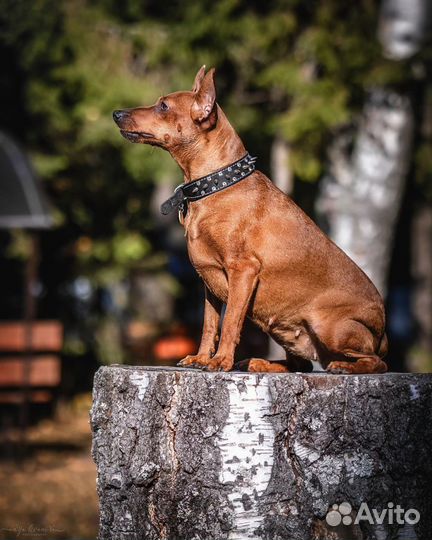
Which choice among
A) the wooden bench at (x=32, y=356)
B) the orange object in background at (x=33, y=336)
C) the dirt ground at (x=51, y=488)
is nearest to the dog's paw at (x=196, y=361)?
the dirt ground at (x=51, y=488)

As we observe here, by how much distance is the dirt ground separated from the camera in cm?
730

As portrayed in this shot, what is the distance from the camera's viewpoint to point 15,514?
25.5ft

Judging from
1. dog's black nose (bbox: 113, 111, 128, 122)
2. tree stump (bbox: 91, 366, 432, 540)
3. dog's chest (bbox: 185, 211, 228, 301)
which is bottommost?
tree stump (bbox: 91, 366, 432, 540)

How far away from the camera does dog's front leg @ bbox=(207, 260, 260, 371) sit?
449 cm

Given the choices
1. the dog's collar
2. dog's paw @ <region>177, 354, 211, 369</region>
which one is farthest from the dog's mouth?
dog's paw @ <region>177, 354, 211, 369</region>

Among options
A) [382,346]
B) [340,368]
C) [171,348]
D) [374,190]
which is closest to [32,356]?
[171,348]

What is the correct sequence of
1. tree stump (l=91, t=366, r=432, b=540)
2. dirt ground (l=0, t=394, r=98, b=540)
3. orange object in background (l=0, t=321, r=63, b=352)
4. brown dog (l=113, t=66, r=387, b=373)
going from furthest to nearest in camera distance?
orange object in background (l=0, t=321, r=63, b=352), dirt ground (l=0, t=394, r=98, b=540), brown dog (l=113, t=66, r=387, b=373), tree stump (l=91, t=366, r=432, b=540)

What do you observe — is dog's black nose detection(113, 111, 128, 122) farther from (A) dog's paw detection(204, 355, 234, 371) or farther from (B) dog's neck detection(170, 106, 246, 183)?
(A) dog's paw detection(204, 355, 234, 371)

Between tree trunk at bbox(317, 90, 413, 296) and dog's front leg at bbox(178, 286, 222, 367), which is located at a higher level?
tree trunk at bbox(317, 90, 413, 296)

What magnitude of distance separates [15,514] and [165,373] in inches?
160

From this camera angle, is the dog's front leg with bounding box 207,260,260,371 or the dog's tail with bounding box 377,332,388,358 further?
the dog's tail with bounding box 377,332,388,358

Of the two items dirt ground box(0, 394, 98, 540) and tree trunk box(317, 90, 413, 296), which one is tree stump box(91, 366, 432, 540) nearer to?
dirt ground box(0, 394, 98, 540)

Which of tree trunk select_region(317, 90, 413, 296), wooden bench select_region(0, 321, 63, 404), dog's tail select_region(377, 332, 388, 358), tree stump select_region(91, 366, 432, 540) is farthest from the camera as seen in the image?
wooden bench select_region(0, 321, 63, 404)

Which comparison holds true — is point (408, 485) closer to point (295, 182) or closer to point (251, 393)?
point (251, 393)
